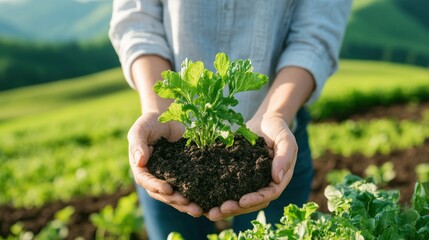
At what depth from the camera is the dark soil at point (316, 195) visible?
485 cm

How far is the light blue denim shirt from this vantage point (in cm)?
249

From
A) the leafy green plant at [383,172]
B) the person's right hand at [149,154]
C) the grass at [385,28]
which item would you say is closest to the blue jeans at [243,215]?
the person's right hand at [149,154]

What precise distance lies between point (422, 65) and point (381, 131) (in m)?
24.8

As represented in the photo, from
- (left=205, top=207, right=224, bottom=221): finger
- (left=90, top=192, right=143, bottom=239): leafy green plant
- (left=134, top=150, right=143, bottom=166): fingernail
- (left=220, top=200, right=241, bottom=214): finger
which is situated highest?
(left=134, top=150, right=143, bottom=166): fingernail

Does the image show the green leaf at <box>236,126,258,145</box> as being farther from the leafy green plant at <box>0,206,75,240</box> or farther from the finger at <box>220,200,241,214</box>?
the leafy green plant at <box>0,206,75,240</box>

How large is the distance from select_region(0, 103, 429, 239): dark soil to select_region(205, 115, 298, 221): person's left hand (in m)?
2.33

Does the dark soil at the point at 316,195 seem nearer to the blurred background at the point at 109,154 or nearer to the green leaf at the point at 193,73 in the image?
the blurred background at the point at 109,154

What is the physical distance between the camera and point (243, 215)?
2648 mm

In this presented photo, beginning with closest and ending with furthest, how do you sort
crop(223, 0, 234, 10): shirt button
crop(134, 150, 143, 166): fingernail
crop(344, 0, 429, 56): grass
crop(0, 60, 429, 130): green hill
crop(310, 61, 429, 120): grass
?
1. crop(134, 150, 143, 166): fingernail
2. crop(223, 0, 234, 10): shirt button
3. crop(310, 61, 429, 120): grass
4. crop(0, 60, 429, 130): green hill
5. crop(344, 0, 429, 56): grass

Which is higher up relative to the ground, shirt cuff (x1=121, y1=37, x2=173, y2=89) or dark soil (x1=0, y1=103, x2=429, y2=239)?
shirt cuff (x1=121, y1=37, x2=173, y2=89)

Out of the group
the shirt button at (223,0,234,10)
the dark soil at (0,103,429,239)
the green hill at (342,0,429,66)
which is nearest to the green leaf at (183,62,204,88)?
the shirt button at (223,0,234,10)

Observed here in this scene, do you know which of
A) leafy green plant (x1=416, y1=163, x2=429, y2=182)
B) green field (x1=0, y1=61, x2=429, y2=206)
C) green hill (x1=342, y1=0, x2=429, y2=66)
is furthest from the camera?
green hill (x1=342, y1=0, x2=429, y2=66)

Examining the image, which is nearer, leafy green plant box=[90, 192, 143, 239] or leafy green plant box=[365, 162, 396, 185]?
leafy green plant box=[90, 192, 143, 239]

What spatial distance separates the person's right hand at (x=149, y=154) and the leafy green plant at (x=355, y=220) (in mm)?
210
